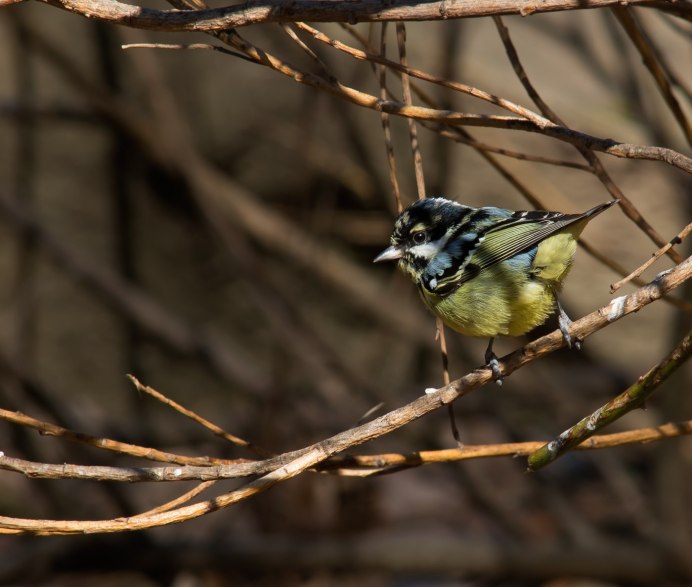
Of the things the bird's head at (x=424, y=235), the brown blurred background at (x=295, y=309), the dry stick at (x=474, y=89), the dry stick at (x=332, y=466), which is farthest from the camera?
the brown blurred background at (x=295, y=309)

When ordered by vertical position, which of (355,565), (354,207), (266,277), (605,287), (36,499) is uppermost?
(354,207)

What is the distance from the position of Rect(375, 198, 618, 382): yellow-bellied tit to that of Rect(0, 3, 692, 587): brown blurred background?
201cm

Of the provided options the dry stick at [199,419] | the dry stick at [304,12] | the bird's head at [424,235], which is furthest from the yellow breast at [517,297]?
the dry stick at [304,12]

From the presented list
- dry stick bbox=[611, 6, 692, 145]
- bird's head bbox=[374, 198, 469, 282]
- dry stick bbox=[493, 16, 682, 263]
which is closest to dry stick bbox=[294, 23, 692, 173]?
dry stick bbox=[493, 16, 682, 263]

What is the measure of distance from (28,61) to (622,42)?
13.7 ft

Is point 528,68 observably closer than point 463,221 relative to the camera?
No

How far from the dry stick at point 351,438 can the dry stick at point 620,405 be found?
146 mm

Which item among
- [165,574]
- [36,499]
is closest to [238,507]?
[165,574]

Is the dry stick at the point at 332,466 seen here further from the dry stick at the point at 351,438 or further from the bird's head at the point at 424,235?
the bird's head at the point at 424,235

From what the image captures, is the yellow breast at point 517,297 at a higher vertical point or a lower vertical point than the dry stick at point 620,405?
higher

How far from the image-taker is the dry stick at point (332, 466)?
192cm

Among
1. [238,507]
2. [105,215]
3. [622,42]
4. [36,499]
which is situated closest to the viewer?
[622,42]

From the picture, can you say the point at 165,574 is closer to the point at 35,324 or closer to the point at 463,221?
the point at 35,324

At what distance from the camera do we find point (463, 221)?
3.68m
